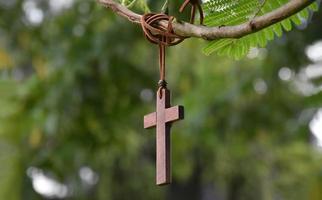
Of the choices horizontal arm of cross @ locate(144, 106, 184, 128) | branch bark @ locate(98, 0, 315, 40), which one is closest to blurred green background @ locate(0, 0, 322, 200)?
horizontal arm of cross @ locate(144, 106, 184, 128)

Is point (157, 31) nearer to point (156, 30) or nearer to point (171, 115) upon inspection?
point (156, 30)

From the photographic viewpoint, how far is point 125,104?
4.49 meters

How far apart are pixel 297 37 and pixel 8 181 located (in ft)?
5.90

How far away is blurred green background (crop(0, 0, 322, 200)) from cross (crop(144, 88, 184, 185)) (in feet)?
4.91

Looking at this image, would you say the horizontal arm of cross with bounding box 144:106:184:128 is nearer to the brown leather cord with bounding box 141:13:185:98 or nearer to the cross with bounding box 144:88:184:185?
the cross with bounding box 144:88:184:185

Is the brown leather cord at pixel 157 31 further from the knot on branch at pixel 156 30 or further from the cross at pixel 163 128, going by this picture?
the cross at pixel 163 128

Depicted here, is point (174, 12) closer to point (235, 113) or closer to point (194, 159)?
point (235, 113)

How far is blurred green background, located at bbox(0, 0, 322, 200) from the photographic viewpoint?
13.6 ft

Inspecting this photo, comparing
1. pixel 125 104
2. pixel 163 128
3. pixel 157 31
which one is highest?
pixel 125 104

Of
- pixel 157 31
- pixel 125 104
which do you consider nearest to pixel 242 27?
pixel 157 31

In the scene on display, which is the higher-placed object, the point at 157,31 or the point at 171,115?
the point at 157,31

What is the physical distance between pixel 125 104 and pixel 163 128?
3.09 meters

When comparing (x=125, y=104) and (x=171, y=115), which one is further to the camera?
(x=125, y=104)

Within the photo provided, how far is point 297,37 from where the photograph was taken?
3771 mm
